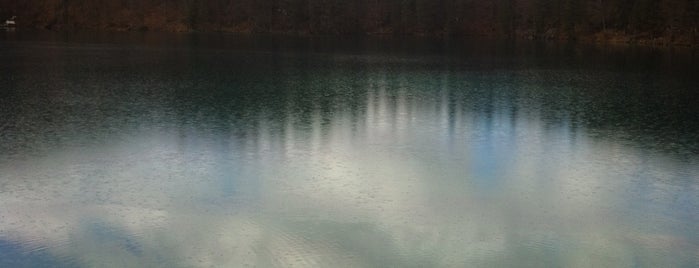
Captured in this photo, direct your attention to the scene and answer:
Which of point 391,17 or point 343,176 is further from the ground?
point 391,17

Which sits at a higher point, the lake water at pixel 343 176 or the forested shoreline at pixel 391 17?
the forested shoreline at pixel 391 17

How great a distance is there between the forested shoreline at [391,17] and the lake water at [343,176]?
4062 centimetres

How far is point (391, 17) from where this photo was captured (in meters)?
96.1

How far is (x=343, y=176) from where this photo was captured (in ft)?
46.9

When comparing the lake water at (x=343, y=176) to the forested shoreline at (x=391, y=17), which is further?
the forested shoreline at (x=391, y=17)

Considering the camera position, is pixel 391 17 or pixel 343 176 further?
pixel 391 17

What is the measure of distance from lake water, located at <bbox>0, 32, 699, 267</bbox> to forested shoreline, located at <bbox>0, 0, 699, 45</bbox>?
4062cm

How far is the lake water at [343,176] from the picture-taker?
10.3 metres

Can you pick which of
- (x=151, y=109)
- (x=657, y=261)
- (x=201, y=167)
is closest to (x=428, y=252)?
(x=657, y=261)

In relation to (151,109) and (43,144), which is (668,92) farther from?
(43,144)

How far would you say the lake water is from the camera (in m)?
10.3

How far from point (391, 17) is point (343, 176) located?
274 feet

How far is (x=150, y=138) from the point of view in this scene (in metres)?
17.6

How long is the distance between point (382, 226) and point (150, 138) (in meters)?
8.24
